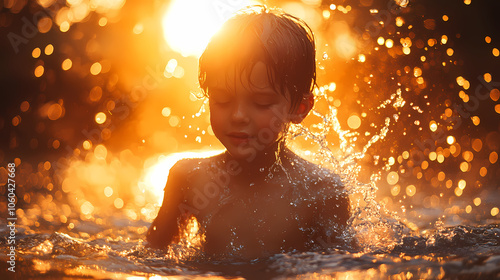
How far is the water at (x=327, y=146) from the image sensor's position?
182 centimetres

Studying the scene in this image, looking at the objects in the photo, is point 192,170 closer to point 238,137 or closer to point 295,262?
point 238,137

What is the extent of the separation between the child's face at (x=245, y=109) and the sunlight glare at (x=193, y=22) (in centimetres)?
32

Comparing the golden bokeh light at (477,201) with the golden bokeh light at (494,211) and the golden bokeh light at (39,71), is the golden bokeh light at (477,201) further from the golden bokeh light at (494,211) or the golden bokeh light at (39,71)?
the golden bokeh light at (39,71)

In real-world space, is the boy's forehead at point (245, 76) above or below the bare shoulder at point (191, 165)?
above

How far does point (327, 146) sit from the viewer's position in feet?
9.73

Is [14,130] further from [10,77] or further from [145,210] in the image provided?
[145,210]

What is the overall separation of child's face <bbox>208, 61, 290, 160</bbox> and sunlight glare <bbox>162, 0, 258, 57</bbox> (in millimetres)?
315

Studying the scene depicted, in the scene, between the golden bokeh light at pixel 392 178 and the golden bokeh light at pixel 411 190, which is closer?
the golden bokeh light at pixel 411 190

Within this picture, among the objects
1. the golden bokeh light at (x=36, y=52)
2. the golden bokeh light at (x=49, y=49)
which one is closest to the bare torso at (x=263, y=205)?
the golden bokeh light at (x=36, y=52)

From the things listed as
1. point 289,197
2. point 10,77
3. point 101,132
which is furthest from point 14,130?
point 289,197

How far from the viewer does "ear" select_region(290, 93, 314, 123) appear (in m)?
2.41

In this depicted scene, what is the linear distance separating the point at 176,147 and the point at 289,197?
4.95 m

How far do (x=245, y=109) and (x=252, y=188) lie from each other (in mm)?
450

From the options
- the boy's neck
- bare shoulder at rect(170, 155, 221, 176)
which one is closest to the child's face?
the boy's neck
